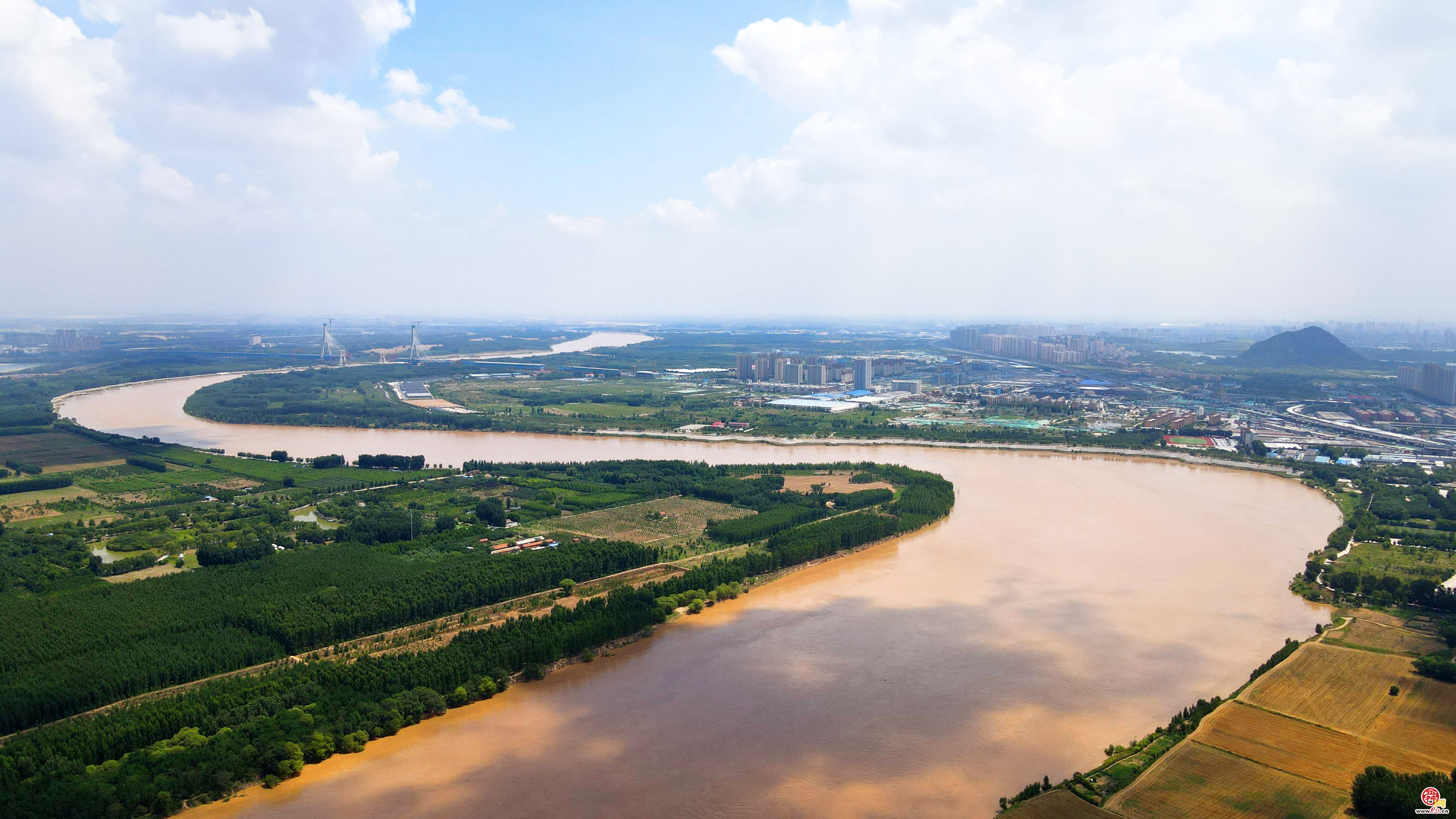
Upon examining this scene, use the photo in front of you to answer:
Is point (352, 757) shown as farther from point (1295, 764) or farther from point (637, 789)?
point (1295, 764)

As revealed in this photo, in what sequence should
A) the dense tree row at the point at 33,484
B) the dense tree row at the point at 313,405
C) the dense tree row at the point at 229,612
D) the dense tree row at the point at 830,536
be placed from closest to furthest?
the dense tree row at the point at 229,612 → the dense tree row at the point at 830,536 → the dense tree row at the point at 33,484 → the dense tree row at the point at 313,405

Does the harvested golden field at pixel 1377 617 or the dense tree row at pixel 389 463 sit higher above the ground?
the dense tree row at pixel 389 463

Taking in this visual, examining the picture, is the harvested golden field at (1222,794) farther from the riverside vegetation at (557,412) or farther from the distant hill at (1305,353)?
the distant hill at (1305,353)

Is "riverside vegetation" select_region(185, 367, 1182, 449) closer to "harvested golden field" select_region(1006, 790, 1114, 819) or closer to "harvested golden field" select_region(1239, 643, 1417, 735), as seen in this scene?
"harvested golden field" select_region(1239, 643, 1417, 735)

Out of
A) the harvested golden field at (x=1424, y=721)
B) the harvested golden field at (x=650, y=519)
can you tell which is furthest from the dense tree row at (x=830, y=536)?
the harvested golden field at (x=1424, y=721)

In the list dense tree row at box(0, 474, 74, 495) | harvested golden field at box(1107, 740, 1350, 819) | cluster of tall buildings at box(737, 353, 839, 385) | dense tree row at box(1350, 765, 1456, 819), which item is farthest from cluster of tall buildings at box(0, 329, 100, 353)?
dense tree row at box(1350, 765, 1456, 819)

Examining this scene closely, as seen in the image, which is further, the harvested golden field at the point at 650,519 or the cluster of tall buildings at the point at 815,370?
the cluster of tall buildings at the point at 815,370
